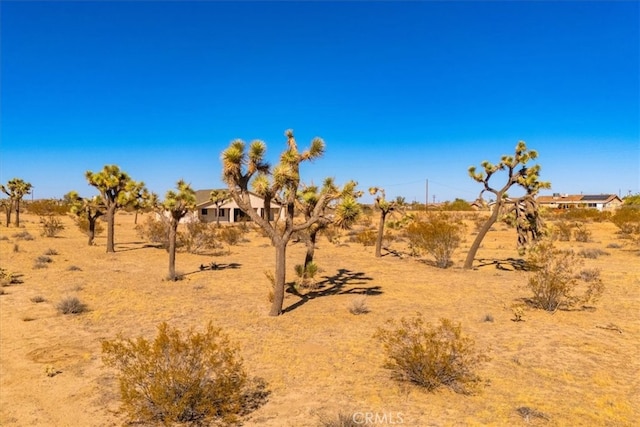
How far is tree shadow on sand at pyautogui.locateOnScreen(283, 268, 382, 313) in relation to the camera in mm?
13664

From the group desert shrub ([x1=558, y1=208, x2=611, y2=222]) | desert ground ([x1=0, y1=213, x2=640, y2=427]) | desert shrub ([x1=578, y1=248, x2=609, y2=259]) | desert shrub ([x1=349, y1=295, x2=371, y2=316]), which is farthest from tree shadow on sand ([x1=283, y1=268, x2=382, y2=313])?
desert shrub ([x1=558, y1=208, x2=611, y2=222])

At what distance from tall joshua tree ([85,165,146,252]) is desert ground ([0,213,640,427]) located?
18.3 ft

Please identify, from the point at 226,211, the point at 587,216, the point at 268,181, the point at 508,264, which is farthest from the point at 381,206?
the point at 587,216

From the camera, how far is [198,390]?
592cm

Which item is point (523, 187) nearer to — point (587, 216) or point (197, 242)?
point (197, 242)

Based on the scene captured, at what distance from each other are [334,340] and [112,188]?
65.6ft

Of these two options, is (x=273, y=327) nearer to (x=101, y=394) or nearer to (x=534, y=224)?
(x=101, y=394)

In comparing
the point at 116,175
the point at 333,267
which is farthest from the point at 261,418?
the point at 116,175

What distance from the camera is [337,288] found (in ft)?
49.5

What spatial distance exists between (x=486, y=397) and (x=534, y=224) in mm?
12905

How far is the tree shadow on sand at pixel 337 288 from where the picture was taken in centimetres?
1366

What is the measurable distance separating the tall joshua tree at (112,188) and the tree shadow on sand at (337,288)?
13521 millimetres

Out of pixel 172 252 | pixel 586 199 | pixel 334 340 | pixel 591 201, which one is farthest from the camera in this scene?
pixel 586 199

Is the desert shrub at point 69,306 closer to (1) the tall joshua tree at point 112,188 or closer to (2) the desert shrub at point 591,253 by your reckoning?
(1) the tall joshua tree at point 112,188
